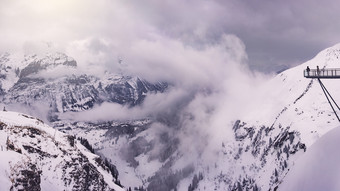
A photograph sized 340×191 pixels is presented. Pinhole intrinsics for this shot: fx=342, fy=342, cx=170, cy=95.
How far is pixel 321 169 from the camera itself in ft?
148

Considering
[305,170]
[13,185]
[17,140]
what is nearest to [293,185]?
[305,170]

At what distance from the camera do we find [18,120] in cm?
13950

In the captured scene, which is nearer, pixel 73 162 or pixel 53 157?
pixel 53 157

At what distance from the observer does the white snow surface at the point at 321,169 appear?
4156cm

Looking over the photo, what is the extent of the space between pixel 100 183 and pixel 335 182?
116390mm

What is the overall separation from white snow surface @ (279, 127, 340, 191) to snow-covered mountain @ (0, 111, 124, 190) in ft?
221

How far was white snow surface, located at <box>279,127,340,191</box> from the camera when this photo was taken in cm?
4156

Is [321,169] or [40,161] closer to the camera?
[321,169]

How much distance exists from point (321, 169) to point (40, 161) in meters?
100

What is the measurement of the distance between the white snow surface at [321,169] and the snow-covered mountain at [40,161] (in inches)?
2648

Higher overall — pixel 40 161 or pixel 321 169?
pixel 321 169

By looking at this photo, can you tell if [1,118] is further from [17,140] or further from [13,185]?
[13,185]

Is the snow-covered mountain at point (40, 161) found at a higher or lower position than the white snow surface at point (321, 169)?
lower

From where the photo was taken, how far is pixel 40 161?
12012 centimetres
